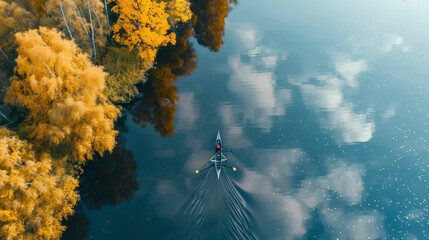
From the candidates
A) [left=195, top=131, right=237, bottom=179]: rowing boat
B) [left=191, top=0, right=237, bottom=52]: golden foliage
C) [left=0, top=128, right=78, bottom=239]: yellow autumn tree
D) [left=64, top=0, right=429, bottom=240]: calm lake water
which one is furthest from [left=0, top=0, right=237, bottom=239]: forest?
[left=191, top=0, right=237, bottom=52]: golden foliage

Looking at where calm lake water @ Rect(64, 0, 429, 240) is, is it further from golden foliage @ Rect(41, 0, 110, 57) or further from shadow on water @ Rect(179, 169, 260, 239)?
golden foliage @ Rect(41, 0, 110, 57)

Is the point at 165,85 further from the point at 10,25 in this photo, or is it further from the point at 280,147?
the point at 10,25

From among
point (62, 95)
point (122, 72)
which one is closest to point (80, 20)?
point (122, 72)

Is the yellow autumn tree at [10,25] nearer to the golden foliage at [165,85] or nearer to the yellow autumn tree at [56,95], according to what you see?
the yellow autumn tree at [56,95]

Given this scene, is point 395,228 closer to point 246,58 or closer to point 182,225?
point 182,225

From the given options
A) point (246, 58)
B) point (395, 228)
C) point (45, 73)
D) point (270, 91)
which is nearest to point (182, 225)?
point (45, 73)

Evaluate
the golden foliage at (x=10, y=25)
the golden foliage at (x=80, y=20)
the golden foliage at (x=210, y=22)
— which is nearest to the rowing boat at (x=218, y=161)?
the golden foliage at (x=80, y=20)
